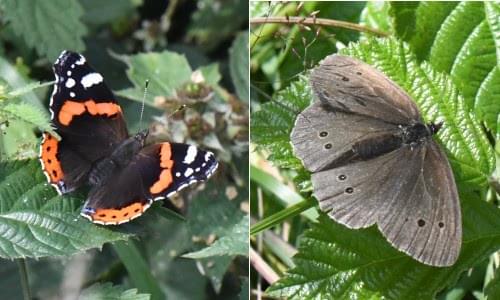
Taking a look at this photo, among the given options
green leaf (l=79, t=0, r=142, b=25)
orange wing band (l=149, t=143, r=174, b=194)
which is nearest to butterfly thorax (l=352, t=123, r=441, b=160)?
orange wing band (l=149, t=143, r=174, b=194)

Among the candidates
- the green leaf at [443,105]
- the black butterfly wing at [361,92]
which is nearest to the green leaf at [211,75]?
the green leaf at [443,105]

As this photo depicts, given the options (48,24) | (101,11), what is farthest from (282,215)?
(101,11)

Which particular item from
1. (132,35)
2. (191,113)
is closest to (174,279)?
(191,113)

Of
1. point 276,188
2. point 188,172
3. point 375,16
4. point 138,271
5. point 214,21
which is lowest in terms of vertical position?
point 138,271

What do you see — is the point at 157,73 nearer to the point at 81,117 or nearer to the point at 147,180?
the point at 81,117

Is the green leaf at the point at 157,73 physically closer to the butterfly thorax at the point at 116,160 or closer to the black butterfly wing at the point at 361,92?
the butterfly thorax at the point at 116,160

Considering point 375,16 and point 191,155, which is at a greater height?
point 375,16
